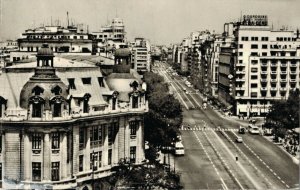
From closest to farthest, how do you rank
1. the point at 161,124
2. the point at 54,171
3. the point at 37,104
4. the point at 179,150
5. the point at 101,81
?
the point at 37,104 → the point at 54,171 → the point at 101,81 → the point at 161,124 → the point at 179,150

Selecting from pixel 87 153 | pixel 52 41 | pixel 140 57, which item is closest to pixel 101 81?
pixel 87 153

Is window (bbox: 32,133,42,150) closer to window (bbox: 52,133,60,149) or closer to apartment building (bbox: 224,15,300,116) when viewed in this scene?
window (bbox: 52,133,60,149)

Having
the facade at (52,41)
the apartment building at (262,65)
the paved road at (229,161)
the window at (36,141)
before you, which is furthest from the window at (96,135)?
the apartment building at (262,65)

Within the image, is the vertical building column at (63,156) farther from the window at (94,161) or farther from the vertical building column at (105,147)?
the vertical building column at (105,147)

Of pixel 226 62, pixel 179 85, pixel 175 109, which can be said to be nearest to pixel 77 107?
pixel 175 109

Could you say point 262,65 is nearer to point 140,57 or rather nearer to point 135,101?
point 135,101

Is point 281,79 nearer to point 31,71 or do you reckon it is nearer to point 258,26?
point 258,26

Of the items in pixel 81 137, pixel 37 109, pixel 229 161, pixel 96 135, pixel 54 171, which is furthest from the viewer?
pixel 229 161

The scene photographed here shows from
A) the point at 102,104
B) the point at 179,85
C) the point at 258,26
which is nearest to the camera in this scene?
the point at 102,104
